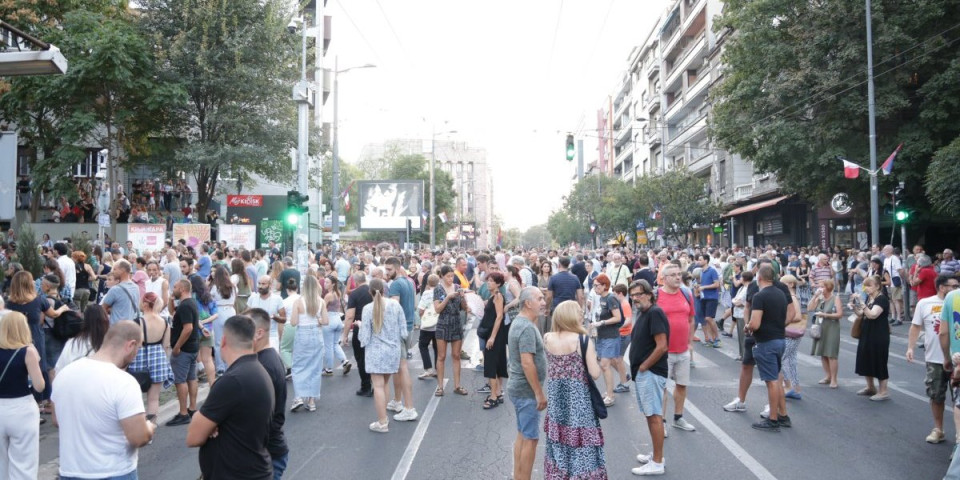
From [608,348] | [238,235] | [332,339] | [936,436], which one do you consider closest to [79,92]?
[238,235]

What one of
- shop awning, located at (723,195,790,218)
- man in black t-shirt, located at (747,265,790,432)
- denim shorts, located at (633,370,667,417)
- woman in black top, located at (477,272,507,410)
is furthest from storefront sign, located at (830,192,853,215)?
denim shorts, located at (633,370,667,417)

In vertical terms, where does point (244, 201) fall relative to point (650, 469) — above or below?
above

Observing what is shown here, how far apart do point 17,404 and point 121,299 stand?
13.3 ft

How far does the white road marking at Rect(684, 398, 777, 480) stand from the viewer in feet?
20.0

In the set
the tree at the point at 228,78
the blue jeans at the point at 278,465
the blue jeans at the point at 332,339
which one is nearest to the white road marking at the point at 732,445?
the blue jeans at the point at 278,465

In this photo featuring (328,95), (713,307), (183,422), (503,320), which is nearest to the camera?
(183,422)

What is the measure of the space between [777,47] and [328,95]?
127ft

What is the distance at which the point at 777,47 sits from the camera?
25.9 m

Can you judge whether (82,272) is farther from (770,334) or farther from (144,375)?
(770,334)

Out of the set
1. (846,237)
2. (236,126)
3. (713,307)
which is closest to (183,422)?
(713,307)

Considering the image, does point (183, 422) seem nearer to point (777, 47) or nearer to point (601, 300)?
point (601, 300)

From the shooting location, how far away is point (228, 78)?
28.7 metres

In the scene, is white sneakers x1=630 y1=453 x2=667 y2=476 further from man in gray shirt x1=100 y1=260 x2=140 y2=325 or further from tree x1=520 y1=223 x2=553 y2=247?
tree x1=520 y1=223 x2=553 y2=247

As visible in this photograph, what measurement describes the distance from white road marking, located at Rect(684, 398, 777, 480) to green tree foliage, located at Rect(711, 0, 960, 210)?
61.5ft
